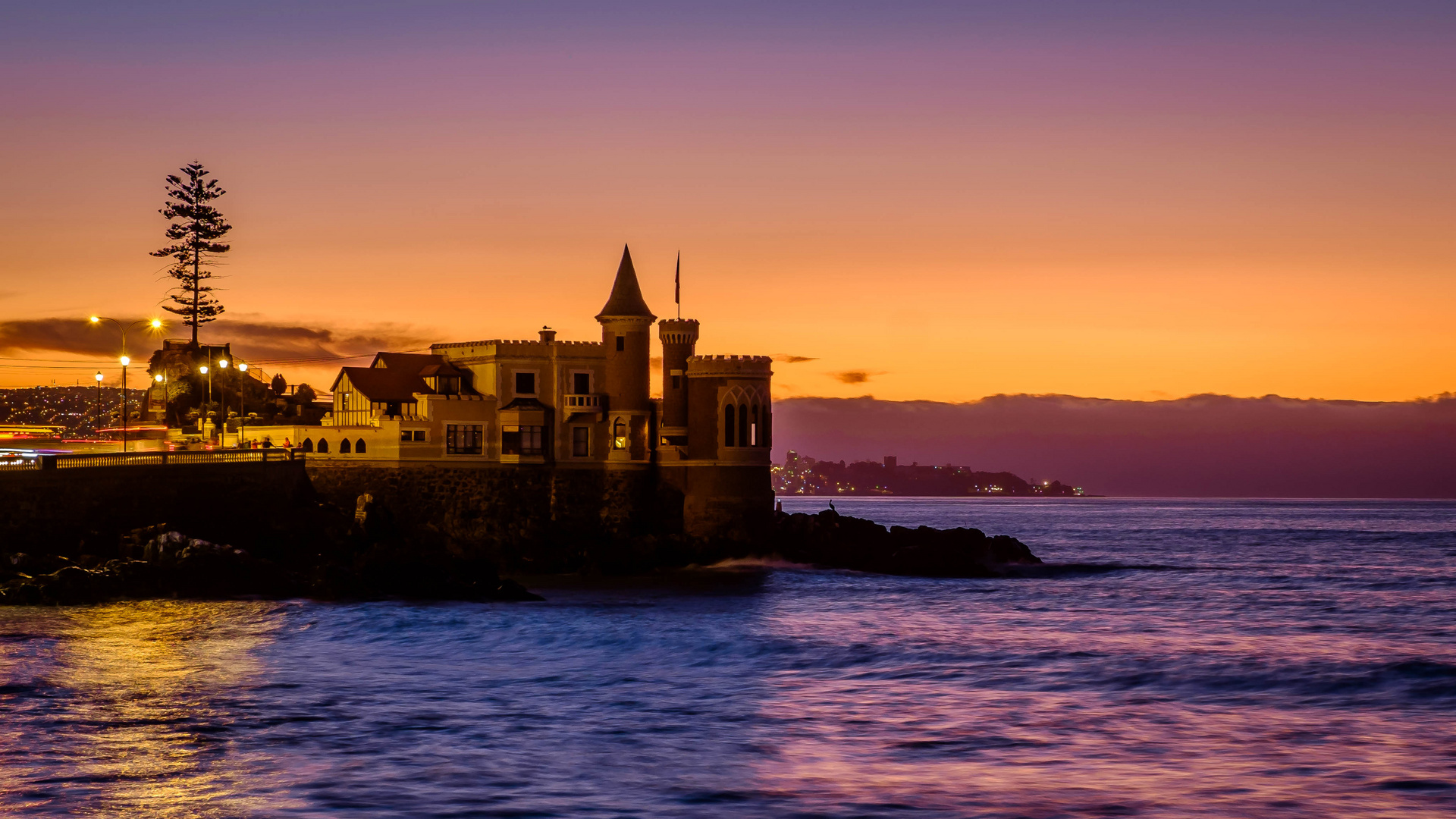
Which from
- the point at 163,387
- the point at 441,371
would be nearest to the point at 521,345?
the point at 441,371

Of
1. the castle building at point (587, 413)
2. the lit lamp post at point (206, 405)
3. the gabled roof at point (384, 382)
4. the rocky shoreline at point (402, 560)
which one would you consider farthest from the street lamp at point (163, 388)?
the rocky shoreline at point (402, 560)

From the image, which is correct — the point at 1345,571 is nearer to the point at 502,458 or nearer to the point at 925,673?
the point at 502,458

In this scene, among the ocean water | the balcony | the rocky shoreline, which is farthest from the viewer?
the balcony

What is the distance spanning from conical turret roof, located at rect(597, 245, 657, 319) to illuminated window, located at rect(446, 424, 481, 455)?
9.24 m

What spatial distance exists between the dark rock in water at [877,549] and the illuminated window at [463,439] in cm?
1685

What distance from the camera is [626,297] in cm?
7512

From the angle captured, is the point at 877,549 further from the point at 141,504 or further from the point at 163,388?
the point at 163,388

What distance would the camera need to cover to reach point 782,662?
3909 centimetres

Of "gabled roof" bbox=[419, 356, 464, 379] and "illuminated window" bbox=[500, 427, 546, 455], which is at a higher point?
"gabled roof" bbox=[419, 356, 464, 379]

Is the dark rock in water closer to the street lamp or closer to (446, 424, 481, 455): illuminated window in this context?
(446, 424, 481, 455): illuminated window

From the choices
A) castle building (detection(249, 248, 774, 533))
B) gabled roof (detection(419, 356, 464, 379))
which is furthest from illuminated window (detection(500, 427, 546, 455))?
gabled roof (detection(419, 356, 464, 379))

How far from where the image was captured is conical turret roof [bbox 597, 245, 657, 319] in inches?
2943

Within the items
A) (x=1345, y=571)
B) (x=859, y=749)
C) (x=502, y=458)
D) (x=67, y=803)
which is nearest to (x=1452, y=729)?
(x=859, y=749)

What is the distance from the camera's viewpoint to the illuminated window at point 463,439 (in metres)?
73.4
